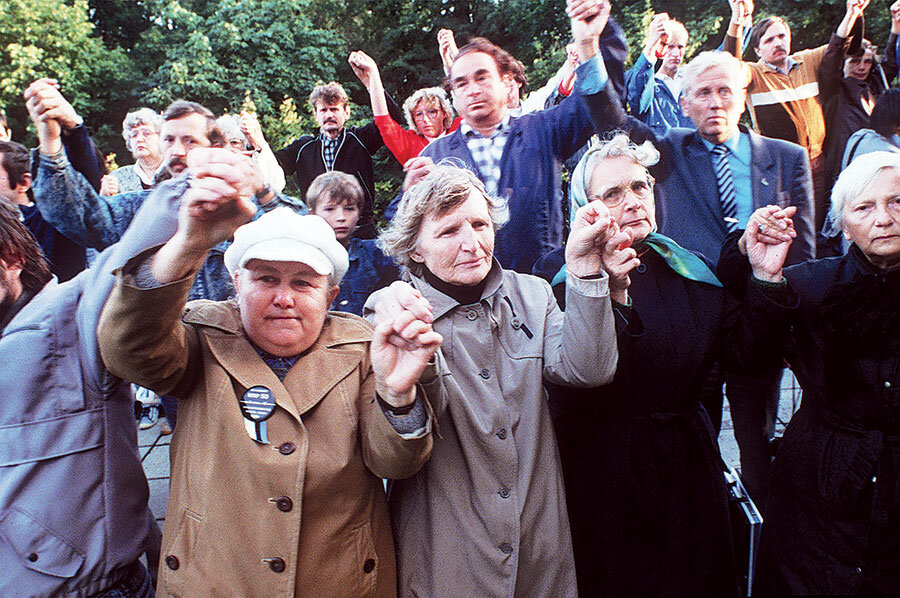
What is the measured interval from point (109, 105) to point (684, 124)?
4.07 meters

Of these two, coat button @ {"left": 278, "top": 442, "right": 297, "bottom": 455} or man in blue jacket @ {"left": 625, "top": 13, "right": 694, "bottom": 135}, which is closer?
coat button @ {"left": 278, "top": 442, "right": 297, "bottom": 455}

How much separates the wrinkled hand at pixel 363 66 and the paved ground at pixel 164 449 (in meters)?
2.81

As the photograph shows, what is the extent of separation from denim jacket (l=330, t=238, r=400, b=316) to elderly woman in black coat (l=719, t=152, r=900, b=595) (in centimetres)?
186

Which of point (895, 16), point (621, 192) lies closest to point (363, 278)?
point (621, 192)

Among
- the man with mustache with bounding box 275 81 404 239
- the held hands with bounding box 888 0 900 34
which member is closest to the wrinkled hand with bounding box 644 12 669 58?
the held hands with bounding box 888 0 900 34

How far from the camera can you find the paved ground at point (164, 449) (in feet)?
12.0

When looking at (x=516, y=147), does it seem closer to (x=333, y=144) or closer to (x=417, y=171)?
(x=417, y=171)

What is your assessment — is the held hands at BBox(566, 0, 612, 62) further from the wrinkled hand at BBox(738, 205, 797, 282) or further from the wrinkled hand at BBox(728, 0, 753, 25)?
the wrinkled hand at BBox(738, 205, 797, 282)

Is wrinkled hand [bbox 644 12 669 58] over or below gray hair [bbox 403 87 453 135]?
over

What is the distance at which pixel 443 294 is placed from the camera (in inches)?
75.3

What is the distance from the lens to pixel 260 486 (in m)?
1.52

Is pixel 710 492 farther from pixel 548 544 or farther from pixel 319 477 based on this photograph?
pixel 319 477

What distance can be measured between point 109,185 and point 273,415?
3.14 m

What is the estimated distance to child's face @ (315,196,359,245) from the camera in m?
3.39
